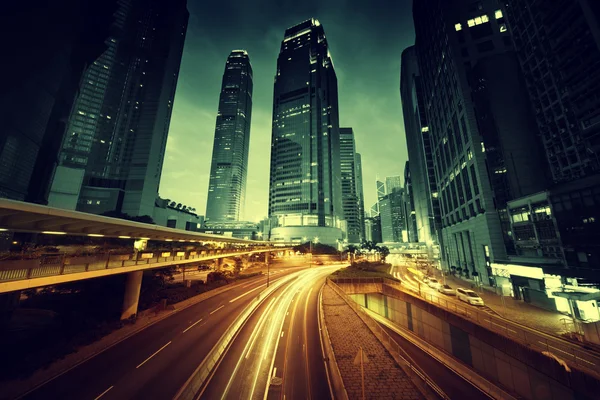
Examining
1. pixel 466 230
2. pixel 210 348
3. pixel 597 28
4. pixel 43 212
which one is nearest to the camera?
pixel 43 212

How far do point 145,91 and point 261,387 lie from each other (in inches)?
5840

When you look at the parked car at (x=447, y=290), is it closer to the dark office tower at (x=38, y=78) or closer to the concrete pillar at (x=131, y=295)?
the concrete pillar at (x=131, y=295)

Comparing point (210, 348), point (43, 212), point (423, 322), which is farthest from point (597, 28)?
point (43, 212)

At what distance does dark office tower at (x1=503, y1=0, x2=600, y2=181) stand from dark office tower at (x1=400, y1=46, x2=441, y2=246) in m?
40.8

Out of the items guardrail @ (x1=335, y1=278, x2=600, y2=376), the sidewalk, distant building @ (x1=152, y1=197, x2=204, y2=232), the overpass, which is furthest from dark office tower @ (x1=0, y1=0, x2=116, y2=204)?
the sidewalk

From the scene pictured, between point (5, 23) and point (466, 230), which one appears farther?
point (466, 230)

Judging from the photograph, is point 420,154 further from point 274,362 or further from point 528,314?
point 274,362

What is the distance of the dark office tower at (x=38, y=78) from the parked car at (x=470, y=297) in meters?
94.4

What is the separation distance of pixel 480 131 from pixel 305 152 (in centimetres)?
10094

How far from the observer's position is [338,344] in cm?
1727

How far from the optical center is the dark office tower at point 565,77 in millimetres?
33469

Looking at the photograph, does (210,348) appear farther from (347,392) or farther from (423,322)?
(423,322)

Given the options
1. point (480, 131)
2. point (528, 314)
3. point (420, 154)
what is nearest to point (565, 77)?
point (480, 131)

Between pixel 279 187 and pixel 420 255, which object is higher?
pixel 279 187
